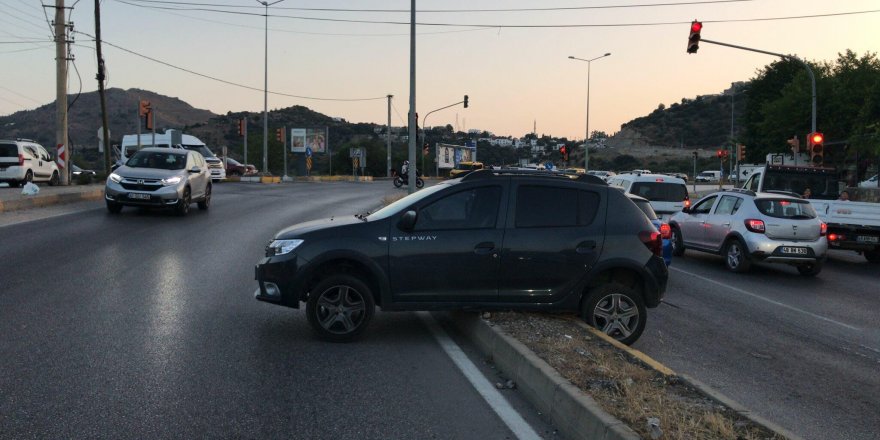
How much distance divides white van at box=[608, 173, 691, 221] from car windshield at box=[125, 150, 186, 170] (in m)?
10.8

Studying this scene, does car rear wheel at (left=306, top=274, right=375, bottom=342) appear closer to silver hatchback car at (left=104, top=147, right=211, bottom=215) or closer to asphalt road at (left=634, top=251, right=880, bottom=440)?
asphalt road at (left=634, top=251, right=880, bottom=440)

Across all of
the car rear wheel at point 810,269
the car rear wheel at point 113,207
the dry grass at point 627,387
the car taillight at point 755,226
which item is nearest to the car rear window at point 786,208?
the car taillight at point 755,226

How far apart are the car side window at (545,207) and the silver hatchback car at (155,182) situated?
12949mm

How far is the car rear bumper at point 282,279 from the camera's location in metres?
7.14

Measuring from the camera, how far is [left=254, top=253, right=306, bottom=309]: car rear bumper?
23.4ft

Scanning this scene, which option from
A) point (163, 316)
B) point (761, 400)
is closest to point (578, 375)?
point (761, 400)

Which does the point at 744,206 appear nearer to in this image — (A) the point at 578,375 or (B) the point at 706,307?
(B) the point at 706,307

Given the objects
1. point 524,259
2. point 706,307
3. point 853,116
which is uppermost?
point 853,116

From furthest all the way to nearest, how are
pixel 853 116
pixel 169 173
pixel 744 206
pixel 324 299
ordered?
pixel 853 116 → pixel 169 173 → pixel 744 206 → pixel 324 299

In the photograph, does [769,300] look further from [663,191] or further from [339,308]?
[339,308]

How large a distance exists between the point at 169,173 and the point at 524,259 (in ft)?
44.8

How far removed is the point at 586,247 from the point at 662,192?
11.2 m

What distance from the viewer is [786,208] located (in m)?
14.4

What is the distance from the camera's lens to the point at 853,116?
48.9 metres
